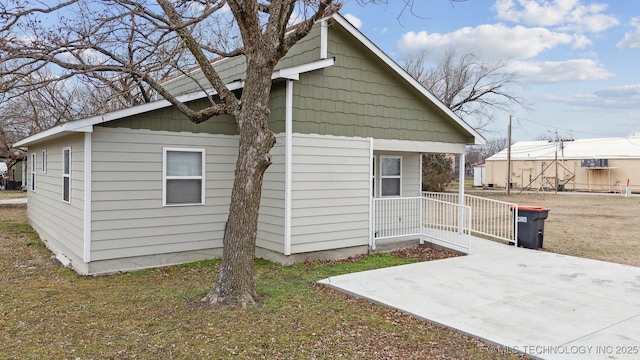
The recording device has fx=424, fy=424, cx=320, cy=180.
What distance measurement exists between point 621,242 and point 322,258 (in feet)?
28.5

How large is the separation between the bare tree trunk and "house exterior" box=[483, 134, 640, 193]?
3125 centimetres

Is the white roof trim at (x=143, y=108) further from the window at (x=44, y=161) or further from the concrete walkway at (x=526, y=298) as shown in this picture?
the concrete walkway at (x=526, y=298)

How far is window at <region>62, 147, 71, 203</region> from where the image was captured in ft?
27.1

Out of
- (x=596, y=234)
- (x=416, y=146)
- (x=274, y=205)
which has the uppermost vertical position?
(x=416, y=146)

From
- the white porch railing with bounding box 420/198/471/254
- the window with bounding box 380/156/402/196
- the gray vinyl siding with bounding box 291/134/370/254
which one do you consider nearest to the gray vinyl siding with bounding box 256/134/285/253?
the gray vinyl siding with bounding box 291/134/370/254

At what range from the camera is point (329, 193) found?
8.56 meters

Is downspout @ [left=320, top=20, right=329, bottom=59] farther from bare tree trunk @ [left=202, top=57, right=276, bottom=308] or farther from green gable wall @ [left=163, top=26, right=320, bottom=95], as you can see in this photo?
bare tree trunk @ [left=202, top=57, right=276, bottom=308]

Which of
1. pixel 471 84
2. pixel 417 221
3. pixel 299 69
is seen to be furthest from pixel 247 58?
pixel 471 84

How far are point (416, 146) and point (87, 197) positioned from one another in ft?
23.0

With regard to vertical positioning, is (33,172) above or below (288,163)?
below

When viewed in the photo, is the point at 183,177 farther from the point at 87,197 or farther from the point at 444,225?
the point at 444,225

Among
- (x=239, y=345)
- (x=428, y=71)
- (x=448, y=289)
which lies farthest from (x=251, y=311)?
(x=428, y=71)

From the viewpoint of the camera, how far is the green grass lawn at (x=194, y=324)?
422 centimetres

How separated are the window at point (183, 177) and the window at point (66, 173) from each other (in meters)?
2.03
